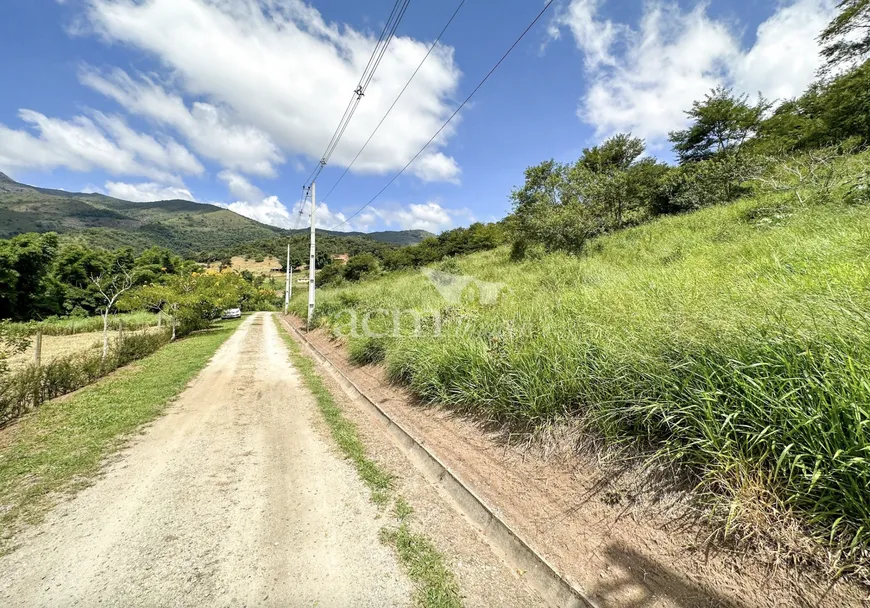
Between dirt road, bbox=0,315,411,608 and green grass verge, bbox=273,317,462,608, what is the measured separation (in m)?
0.10

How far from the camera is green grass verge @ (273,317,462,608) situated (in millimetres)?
2021

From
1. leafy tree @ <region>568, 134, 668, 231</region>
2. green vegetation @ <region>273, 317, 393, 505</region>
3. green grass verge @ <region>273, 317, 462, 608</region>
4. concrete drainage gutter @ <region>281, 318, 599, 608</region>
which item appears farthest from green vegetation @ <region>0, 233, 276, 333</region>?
leafy tree @ <region>568, 134, 668, 231</region>

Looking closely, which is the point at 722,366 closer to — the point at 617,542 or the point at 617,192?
the point at 617,542

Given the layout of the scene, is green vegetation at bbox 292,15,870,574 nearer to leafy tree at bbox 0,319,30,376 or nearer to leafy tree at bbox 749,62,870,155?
leafy tree at bbox 0,319,30,376

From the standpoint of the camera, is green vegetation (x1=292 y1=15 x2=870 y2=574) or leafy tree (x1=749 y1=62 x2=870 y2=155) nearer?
green vegetation (x1=292 y1=15 x2=870 y2=574)

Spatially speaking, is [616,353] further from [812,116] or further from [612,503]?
[812,116]

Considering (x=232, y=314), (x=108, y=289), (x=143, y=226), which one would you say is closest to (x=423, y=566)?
(x=108, y=289)

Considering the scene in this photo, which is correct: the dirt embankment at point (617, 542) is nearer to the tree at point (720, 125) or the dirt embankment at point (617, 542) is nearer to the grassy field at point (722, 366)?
the grassy field at point (722, 366)

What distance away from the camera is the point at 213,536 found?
249cm

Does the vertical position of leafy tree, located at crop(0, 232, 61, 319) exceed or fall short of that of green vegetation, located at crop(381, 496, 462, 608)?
it exceeds it

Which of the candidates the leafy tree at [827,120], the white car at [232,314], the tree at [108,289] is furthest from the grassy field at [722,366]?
the white car at [232,314]

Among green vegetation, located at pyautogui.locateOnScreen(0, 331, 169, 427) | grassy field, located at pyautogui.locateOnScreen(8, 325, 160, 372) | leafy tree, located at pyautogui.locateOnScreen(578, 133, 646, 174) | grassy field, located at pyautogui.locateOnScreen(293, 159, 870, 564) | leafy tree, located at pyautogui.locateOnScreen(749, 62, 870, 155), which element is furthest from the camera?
leafy tree, located at pyautogui.locateOnScreen(578, 133, 646, 174)

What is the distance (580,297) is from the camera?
541cm

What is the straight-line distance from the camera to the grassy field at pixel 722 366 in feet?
6.07
